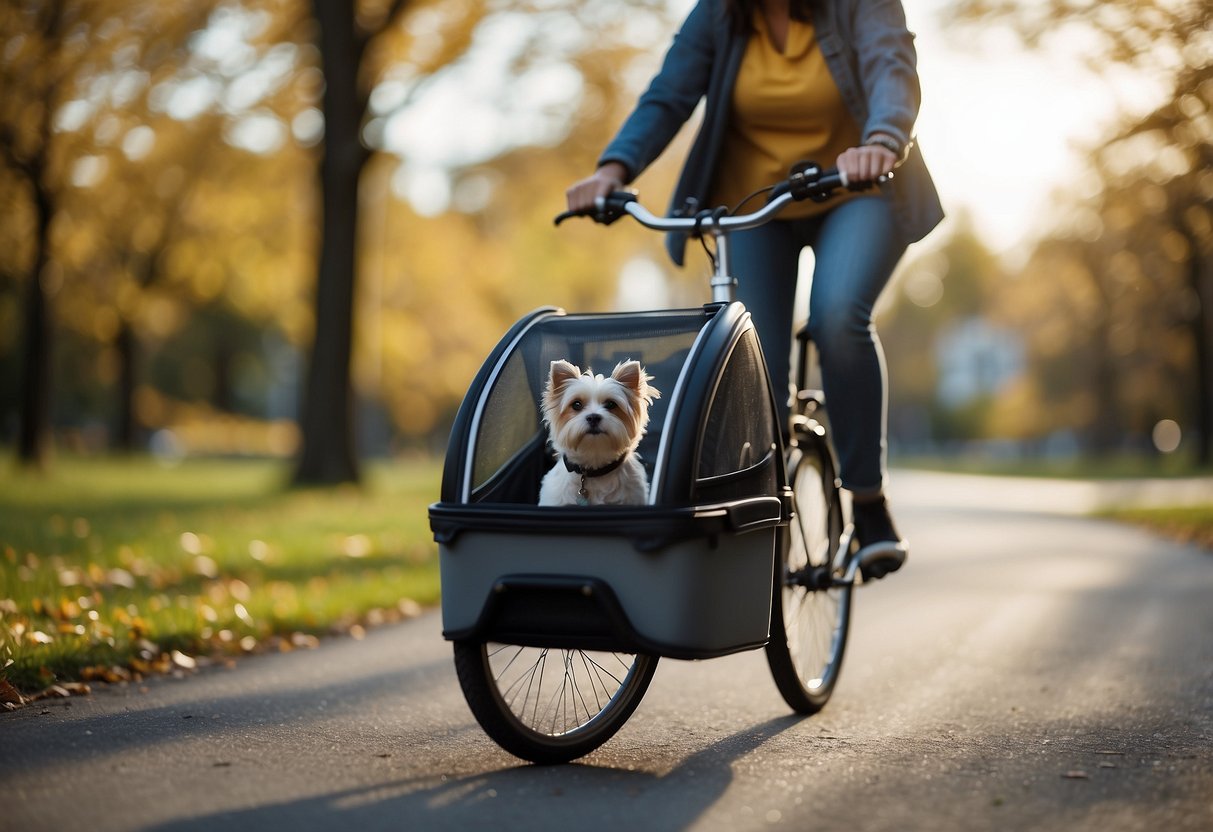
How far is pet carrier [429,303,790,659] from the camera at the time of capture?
319 centimetres

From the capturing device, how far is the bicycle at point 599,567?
319 centimetres

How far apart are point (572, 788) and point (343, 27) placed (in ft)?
46.7

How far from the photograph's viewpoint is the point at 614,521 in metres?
3.17

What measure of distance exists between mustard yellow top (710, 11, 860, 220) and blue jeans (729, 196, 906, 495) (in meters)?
0.13

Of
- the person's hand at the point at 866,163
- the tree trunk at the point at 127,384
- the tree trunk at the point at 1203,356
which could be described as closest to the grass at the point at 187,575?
the person's hand at the point at 866,163

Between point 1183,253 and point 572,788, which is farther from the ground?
point 1183,253

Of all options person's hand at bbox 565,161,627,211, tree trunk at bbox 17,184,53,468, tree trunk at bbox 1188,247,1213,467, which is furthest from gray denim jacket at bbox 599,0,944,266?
tree trunk at bbox 1188,247,1213,467

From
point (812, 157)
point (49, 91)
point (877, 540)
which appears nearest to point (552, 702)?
point (877, 540)

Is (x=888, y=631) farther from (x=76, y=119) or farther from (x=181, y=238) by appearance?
(x=181, y=238)

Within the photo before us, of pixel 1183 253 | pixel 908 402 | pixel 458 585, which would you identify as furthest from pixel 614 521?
pixel 908 402

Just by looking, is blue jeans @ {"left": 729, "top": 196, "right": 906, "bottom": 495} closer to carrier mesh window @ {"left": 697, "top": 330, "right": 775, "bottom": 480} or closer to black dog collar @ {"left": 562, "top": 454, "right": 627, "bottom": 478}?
carrier mesh window @ {"left": 697, "top": 330, "right": 775, "bottom": 480}

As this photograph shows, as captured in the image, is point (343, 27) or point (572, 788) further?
point (343, 27)

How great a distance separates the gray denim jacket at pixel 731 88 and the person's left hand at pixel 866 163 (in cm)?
27

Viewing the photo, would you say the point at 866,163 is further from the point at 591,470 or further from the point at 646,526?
the point at 646,526
